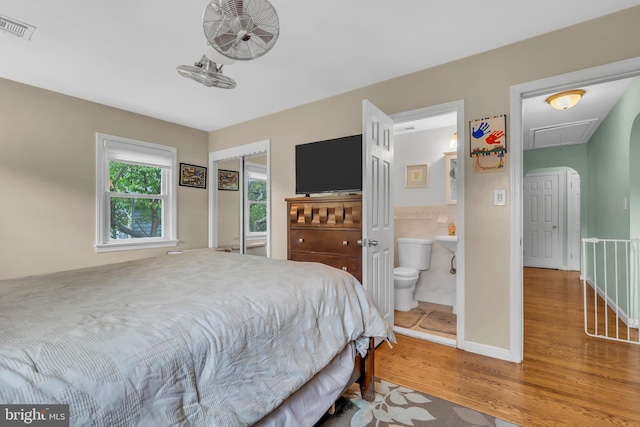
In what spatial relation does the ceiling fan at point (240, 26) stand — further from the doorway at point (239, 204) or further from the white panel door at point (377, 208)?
the doorway at point (239, 204)

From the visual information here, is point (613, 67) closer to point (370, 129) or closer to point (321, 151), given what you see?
point (370, 129)

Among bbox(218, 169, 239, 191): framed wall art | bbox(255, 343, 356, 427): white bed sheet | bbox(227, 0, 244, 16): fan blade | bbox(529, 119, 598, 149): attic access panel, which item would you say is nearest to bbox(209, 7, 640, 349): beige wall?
bbox(255, 343, 356, 427): white bed sheet

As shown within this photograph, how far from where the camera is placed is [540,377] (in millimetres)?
2107

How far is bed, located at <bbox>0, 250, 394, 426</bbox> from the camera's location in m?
0.69

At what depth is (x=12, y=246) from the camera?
294cm

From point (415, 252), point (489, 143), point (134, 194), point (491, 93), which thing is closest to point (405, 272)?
point (415, 252)

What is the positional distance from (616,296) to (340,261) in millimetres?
2766

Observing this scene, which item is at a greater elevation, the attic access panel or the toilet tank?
the attic access panel

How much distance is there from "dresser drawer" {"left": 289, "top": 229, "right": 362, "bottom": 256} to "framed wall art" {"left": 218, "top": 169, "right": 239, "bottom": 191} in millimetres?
1973

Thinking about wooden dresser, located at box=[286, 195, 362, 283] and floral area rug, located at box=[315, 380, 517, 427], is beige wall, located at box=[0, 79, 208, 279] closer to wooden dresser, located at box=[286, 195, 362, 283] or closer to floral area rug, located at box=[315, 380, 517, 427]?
wooden dresser, located at box=[286, 195, 362, 283]

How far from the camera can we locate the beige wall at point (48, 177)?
294 cm

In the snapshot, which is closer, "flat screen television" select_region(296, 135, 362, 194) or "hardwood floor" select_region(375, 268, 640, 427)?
"hardwood floor" select_region(375, 268, 640, 427)

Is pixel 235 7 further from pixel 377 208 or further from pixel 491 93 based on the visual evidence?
pixel 491 93

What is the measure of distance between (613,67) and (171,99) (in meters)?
3.96
